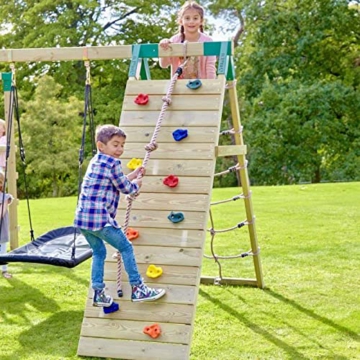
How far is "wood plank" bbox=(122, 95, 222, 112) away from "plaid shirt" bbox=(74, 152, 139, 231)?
0.85 metres

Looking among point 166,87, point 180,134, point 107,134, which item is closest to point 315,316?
point 180,134

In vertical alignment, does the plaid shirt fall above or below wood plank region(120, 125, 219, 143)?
below

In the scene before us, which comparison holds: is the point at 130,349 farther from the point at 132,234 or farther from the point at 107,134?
the point at 107,134

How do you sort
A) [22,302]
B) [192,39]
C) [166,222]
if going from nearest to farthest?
[166,222] < [192,39] < [22,302]

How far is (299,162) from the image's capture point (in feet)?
62.7

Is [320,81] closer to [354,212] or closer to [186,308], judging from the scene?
[354,212]

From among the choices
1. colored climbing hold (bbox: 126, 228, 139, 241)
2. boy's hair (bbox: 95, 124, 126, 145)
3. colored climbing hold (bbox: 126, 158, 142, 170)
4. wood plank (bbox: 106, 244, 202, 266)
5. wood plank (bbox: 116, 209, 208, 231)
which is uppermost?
boy's hair (bbox: 95, 124, 126, 145)

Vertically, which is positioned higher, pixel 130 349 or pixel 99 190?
pixel 99 190

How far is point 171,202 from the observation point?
417cm

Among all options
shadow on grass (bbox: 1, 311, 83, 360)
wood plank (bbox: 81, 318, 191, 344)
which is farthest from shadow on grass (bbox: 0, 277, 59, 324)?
wood plank (bbox: 81, 318, 191, 344)

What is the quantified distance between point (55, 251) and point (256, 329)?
1.76m

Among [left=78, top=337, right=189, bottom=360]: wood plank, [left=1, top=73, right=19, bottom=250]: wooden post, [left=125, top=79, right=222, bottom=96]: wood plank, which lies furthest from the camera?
[left=1, top=73, right=19, bottom=250]: wooden post

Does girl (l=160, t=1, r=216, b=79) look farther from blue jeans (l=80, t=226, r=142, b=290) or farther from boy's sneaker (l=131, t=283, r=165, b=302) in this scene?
boy's sneaker (l=131, t=283, r=165, b=302)

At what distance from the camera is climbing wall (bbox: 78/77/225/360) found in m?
3.81
